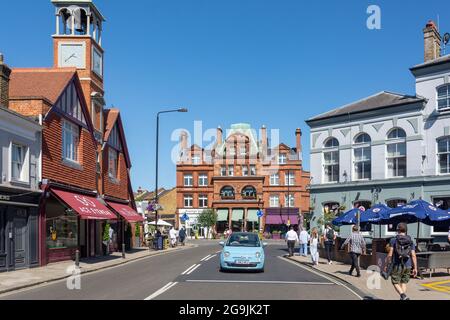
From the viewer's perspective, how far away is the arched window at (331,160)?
38.9 m

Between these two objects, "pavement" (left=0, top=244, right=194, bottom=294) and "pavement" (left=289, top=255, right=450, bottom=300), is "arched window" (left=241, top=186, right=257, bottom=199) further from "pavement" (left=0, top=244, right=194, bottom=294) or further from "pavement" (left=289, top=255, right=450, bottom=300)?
"pavement" (left=289, top=255, right=450, bottom=300)

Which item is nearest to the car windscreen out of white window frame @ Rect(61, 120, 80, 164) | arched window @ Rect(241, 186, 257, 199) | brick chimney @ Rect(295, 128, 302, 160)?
white window frame @ Rect(61, 120, 80, 164)

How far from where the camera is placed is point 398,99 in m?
35.8

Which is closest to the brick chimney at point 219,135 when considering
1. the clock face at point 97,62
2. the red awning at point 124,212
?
the red awning at point 124,212

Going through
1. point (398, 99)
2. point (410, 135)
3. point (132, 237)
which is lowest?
point (132, 237)

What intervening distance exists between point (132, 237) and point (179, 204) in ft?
131

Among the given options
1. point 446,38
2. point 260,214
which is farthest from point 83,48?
point 260,214

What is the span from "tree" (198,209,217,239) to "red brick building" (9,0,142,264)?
37.9 meters

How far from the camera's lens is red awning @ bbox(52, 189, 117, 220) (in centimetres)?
2550

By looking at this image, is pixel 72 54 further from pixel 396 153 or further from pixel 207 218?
pixel 207 218
